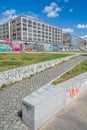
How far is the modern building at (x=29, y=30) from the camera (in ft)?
298

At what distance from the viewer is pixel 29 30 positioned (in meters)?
94.0

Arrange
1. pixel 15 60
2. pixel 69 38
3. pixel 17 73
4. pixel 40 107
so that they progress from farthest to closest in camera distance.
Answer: pixel 69 38 < pixel 15 60 < pixel 17 73 < pixel 40 107

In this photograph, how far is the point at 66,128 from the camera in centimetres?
390

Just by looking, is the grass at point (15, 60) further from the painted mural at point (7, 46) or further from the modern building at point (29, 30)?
the modern building at point (29, 30)

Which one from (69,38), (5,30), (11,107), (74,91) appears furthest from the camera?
(69,38)

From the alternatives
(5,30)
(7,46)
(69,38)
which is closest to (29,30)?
(5,30)

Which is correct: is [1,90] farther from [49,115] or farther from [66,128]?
[66,128]

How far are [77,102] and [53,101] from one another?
1849 millimetres

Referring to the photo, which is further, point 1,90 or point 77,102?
point 1,90

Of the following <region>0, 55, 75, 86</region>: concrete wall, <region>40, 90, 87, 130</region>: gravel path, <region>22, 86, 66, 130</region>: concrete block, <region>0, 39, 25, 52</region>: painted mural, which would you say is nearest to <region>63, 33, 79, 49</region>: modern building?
<region>0, 39, 25, 52</region>: painted mural

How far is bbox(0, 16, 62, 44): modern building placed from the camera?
90750 millimetres

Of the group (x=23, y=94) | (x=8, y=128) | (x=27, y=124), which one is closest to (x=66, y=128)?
(x=27, y=124)

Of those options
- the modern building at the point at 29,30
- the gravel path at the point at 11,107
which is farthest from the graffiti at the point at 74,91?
the modern building at the point at 29,30

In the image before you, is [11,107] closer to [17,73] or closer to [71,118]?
[71,118]
